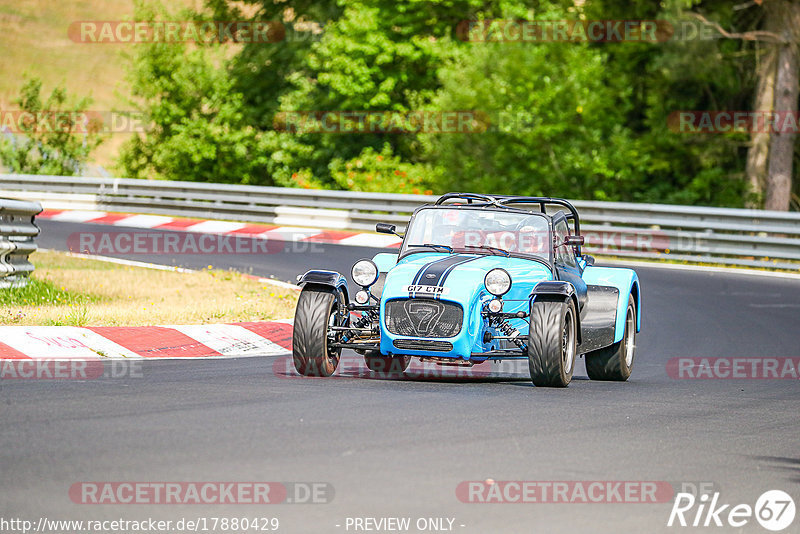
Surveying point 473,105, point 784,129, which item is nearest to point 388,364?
point 784,129

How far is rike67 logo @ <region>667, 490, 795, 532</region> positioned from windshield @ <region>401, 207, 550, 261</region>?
4840mm

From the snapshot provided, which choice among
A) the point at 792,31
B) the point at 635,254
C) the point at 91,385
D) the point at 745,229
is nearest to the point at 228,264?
the point at 635,254

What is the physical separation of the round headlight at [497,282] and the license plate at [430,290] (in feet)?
1.11

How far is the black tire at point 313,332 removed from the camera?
9914 mm

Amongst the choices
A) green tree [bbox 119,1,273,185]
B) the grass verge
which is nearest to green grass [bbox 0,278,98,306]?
the grass verge

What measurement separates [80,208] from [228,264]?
10.9 metres

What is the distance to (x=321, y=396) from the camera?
8.81 meters

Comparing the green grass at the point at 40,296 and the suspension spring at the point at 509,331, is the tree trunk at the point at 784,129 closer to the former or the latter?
the green grass at the point at 40,296

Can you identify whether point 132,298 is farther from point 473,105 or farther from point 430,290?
point 473,105

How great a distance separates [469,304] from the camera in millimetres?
9812

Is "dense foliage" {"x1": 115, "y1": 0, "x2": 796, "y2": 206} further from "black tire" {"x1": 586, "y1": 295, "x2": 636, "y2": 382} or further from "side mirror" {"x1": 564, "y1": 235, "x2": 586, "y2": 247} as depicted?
"side mirror" {"x1": 564, "y1": 235, "x2": 586, "y2": 247}

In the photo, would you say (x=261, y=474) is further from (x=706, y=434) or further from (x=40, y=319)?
(x=40, y=319)

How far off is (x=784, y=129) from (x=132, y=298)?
1776cm

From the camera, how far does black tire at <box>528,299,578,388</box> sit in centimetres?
967
